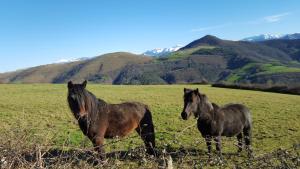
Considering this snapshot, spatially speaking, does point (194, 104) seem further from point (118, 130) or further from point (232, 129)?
point (118, 130)

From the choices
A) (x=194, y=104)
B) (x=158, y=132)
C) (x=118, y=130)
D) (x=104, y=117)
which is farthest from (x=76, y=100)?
(x=194, y=104)

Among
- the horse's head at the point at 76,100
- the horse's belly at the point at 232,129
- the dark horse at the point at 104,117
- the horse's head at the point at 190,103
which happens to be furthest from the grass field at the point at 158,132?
the horse's head at the point at 190,103

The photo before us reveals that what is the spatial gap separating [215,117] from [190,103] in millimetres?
1299

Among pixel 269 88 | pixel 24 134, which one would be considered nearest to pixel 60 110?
pixel 24 134

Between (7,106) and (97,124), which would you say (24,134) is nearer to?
(97,124)

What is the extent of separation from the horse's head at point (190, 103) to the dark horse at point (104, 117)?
119cm

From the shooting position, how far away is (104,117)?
1021cm

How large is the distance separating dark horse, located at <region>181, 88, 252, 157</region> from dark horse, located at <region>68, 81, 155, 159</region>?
56.2 inches

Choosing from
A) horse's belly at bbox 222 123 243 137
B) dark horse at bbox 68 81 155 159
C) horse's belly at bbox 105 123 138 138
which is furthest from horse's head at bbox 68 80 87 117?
horse's belly at bbox 222 123 243 137

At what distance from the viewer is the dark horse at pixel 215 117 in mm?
10383

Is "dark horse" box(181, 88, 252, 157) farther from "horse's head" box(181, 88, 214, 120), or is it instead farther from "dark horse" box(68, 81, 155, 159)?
"dark horse" box(68, 81, 155, 159)

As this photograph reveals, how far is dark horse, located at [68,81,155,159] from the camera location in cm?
886

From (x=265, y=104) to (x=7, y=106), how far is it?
17.4 m

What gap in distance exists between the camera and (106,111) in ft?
34.0
